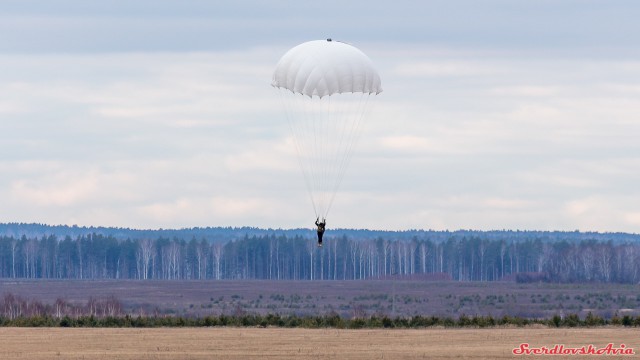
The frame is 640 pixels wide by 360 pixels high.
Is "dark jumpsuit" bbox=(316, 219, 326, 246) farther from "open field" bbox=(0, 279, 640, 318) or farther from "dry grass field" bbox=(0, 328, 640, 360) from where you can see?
"open field" bbox=(0, 279, 640, 318)

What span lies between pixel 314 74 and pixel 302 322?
17.6m

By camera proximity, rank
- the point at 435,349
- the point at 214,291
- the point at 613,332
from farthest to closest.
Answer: the point at 214,291 < the point at 613,332 < the point at 435,349

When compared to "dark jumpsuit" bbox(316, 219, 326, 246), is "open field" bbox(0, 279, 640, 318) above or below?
below

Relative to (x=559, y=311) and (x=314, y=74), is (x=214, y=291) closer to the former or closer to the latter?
(x=559, y=311)

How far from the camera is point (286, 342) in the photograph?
5912 cm

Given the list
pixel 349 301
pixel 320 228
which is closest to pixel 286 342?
pixel 320 228

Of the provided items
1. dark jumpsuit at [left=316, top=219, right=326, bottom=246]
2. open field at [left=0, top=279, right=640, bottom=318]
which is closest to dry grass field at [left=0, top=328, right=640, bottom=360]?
dark jumpsuit at [left=316, top=219, right=326, bottom=246]

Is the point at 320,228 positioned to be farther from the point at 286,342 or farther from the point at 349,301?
the point at 349,301

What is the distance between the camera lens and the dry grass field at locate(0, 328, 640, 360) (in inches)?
2099

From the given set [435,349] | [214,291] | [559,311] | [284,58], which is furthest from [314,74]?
[214,291]

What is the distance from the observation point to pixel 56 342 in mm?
59906

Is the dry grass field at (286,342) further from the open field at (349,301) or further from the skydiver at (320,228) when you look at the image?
the open field at (349,301)

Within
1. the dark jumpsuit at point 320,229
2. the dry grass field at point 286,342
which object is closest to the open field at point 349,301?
the dry grass field at point 286,342

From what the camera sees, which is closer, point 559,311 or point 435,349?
point 435,349
